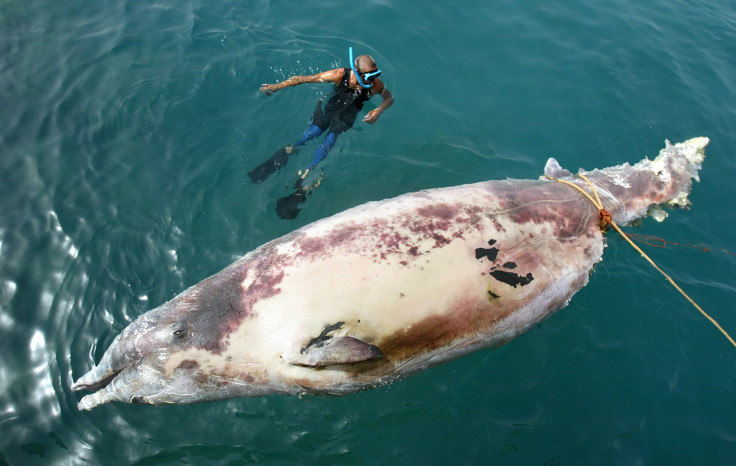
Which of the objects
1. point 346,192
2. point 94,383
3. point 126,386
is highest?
point 346,192

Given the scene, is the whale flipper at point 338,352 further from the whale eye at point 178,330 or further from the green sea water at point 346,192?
the green sea water at point 346,192

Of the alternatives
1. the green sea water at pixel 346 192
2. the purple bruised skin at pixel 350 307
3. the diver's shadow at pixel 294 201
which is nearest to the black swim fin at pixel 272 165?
the green sea water at pixel 346 192

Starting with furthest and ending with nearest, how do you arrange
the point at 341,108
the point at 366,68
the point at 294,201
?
the point at 341,108 < the point at 366,68 < the point at 294,201

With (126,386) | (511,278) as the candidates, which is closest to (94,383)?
(126,386)

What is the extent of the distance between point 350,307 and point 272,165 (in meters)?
3.52

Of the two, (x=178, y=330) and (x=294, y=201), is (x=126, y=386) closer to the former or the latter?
(x=178, y=330)

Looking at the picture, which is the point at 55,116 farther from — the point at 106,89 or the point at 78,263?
the point at 78,263

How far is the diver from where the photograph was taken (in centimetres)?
665

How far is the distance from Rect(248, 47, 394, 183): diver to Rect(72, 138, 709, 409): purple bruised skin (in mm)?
2348

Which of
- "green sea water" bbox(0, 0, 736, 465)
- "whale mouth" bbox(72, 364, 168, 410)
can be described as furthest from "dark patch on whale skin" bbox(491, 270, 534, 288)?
"whale mouth" bbox(72, 364, 168, 410)

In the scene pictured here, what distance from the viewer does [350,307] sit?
386cm

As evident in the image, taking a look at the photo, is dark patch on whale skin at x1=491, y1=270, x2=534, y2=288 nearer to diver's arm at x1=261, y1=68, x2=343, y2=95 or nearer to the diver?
the diver

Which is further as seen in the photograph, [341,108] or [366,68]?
[341,108]

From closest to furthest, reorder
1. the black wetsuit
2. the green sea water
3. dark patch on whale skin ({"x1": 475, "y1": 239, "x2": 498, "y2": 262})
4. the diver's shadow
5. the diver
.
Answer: dark patch on whale skin ({"x1": 475, "y1": 239, "x2": 498, "y2": 262}) < the green sea water < the diver's shadow < the diver < the black wetsuit
